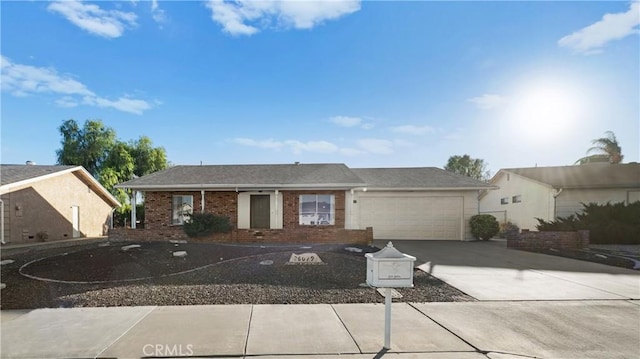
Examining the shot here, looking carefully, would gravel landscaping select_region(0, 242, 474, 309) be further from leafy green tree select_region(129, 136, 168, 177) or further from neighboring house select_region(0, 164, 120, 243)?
leafy green tree select_region(129, 136, 168, 177)

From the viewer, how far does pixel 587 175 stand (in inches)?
→ 755

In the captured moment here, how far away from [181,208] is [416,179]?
11.9 metres

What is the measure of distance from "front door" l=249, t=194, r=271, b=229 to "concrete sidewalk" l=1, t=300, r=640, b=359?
1055 cm

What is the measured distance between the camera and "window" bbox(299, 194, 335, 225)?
16.1 meters

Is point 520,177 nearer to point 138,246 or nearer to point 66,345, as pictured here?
point 138,246

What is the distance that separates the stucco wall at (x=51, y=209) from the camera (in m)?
16.4

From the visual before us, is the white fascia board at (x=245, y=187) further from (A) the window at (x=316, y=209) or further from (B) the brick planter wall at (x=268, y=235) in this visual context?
(B) the brick planter wall at (x=268, y=235)

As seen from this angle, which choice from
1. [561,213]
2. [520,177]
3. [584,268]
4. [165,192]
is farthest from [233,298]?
[520,177]

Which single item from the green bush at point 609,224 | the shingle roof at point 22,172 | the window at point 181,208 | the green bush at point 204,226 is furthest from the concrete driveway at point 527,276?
the shingle roof at point 22,172

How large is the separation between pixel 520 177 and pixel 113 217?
1122 inches

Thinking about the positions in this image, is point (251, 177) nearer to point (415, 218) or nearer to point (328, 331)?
point (415, 218)

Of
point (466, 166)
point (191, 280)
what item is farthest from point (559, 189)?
point (466, 166)

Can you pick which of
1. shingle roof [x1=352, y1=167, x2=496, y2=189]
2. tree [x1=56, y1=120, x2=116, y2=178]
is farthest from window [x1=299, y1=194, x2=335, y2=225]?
tree [x1=56, y1=120, x2=116, y2=178]

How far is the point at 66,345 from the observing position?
13.7 ft
